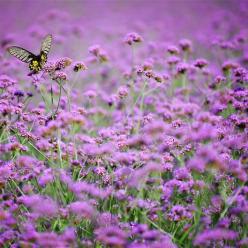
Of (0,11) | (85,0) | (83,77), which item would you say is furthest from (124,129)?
(85,0)

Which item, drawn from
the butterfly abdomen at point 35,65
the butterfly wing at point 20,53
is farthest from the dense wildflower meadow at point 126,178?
the butterfly wing at point 20,53

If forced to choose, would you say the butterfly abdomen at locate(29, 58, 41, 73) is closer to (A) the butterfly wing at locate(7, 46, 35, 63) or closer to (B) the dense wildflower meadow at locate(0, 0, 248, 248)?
Result: (A) the butterfly wing at locate(7, 46, 35, 63)

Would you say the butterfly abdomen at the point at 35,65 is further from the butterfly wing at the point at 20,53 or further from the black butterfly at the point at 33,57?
the butterfly wing at the point at 20,53

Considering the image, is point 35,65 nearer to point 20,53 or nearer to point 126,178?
point 20,53

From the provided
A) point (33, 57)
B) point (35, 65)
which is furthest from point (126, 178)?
point (33, 57)

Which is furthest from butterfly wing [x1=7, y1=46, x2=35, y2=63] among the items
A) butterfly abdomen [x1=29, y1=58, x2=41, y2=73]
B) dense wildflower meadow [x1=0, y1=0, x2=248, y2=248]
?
dense wildflower meadow [x1=0, y1=0, x2=248, y2=248]

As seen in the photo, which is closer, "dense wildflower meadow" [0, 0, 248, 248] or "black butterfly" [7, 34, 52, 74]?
"dense wildflower meadow" [0, 0, 248, 248]

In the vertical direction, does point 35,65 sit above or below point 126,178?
above

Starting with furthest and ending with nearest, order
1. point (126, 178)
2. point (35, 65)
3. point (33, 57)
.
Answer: point (33, 57) → point (35, 65) → point (126, 178)

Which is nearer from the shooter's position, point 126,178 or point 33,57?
point 126,178

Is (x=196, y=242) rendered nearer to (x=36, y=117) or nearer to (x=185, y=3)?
(x=36, y=117)

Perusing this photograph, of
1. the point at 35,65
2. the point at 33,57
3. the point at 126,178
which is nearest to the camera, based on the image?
the point at 126,178
